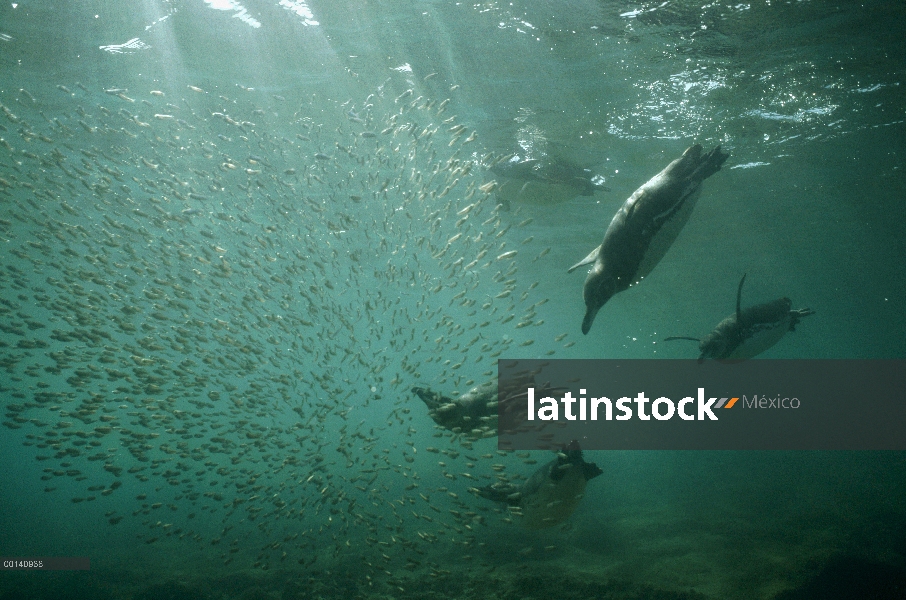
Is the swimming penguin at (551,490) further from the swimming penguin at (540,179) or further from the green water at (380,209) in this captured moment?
the swimming penguin at (540,179)

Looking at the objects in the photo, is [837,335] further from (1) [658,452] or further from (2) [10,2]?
(2) [10,2]

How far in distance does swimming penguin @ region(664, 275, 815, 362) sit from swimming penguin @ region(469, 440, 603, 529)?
2050 mm

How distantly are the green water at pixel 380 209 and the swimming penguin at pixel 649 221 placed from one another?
5.06m

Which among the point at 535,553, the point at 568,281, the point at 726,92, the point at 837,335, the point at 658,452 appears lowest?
the point at 658,452

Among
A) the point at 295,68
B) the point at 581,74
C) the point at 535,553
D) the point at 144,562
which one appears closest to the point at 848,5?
the point at 581,74

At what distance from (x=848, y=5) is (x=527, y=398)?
420 inches

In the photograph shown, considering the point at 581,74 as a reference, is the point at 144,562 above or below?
below

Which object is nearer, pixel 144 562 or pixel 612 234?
pixel 612 234

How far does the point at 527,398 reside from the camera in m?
6.05

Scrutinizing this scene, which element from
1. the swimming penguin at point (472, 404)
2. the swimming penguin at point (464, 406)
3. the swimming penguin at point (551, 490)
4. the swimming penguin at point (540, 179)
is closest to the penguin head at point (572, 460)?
the swimming penguin at point (551, 490)

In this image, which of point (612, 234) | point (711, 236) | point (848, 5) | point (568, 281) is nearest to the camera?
point (612, 234)

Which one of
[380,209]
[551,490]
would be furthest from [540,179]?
[551,490]

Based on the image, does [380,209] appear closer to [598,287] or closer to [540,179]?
[540,179]

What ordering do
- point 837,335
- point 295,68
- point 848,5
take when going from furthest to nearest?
point 837,335
point 295,68
point 848,5
